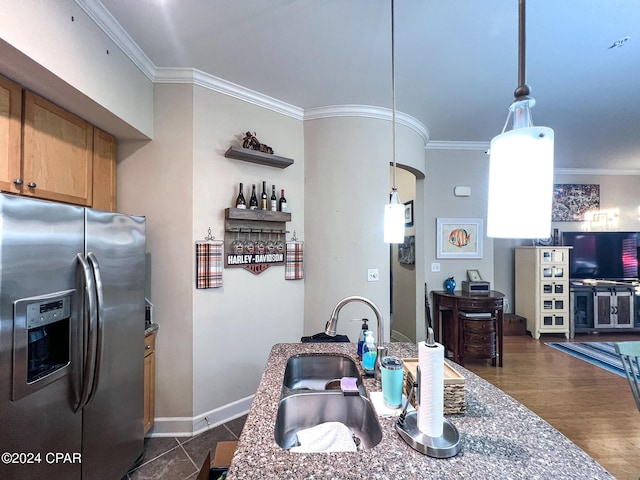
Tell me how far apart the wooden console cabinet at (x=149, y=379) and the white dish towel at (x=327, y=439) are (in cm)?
147

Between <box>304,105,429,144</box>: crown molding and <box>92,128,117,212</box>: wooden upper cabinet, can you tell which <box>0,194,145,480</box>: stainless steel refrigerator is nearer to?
<box>92,128,117,212</box>: wooden upper cabinet

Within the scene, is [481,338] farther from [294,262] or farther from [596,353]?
[294,262]

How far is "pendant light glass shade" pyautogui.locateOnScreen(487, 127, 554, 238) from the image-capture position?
1.96ft

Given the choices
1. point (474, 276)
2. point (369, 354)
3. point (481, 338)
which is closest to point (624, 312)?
point (474, 276)

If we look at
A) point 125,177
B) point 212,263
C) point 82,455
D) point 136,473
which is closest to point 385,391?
point 82,455

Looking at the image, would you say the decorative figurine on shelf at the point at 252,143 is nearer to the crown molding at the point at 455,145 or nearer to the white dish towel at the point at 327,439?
the white dish towel at the point at 327,439

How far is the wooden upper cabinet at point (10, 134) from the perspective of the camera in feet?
4.48

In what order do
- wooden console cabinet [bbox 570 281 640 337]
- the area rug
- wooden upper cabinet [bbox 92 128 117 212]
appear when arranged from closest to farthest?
wooden upper cabinet [bbox 92 128 117 212], the area rug, wooden console cabinet [bbox 570 281 640 337]

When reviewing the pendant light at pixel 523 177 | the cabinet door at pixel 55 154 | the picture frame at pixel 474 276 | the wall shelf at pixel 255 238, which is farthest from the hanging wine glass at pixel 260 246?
the picture frame at pixel 474 276

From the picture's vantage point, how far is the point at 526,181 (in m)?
0.60

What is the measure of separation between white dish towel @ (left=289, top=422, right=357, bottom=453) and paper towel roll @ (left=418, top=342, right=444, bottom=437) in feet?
0.99

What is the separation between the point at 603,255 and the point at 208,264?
620cm

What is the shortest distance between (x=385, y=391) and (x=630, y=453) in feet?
7.75

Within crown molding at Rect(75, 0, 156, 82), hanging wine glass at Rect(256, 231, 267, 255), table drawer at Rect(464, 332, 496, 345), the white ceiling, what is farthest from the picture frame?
crown molding at Rect(75, 0, 156, 82)
